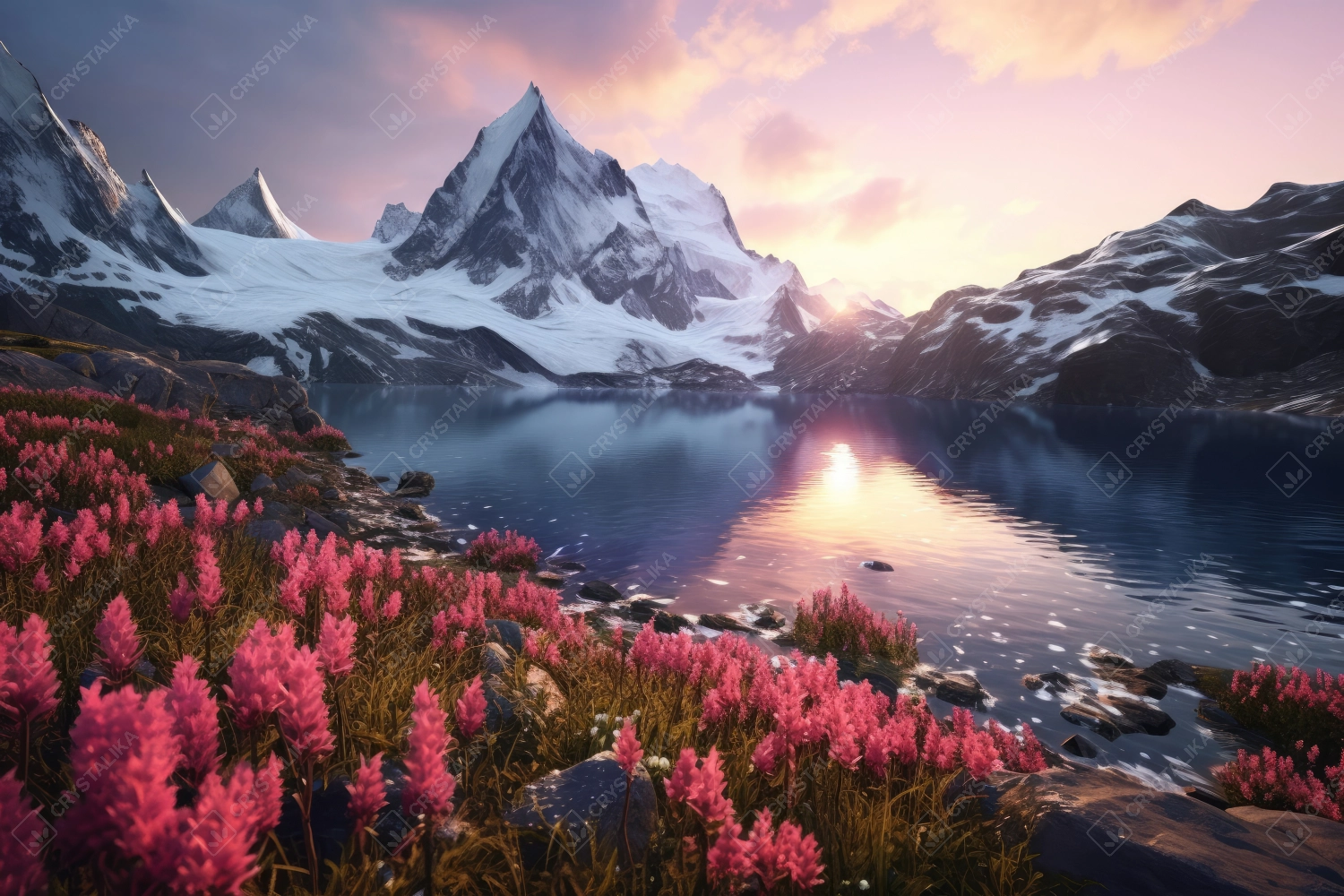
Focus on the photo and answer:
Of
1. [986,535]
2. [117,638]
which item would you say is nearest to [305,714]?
[117,638]

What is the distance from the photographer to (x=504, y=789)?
13.2ft

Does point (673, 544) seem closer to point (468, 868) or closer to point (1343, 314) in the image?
point (468, 868)

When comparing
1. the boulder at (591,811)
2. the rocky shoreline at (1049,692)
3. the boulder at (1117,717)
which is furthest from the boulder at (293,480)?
the boulder at (1117,717)

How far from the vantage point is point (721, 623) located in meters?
16.0

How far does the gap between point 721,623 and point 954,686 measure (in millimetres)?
5819

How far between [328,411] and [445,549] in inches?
2973

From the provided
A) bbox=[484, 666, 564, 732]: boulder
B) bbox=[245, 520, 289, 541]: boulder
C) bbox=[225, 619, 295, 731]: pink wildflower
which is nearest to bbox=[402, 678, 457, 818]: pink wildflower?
bbox=[225, 619, 295, 731]: pink wildflower

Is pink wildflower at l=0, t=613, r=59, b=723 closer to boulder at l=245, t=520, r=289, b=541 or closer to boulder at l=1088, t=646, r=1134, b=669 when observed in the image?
boulder at l=245, t=520, r=289, b=541

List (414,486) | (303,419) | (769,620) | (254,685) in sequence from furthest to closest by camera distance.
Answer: (303,419) < (414,486) < (769,620) < (254,685)

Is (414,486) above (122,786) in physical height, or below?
below

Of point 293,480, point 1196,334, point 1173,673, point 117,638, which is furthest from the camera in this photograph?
point 1196,334

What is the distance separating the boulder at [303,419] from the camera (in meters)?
44.3

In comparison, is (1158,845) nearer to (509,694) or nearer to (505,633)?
(509,694)

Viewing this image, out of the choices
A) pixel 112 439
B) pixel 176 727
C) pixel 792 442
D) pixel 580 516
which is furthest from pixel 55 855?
pixel 792 442
